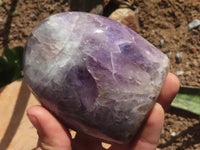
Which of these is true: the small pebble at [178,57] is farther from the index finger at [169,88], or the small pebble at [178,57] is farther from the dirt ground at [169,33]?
the index finger at [169,88]

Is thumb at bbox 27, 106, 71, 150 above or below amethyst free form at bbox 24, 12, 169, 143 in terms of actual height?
below

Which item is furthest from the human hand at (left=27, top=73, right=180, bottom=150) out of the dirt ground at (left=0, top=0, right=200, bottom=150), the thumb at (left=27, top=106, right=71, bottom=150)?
the dirt ground at (left=0, top=0, right=200, bottom=150)

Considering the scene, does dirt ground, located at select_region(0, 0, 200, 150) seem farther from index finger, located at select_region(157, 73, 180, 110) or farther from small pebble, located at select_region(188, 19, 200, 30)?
index finger, located at select_region(157, 73, 180, 110)

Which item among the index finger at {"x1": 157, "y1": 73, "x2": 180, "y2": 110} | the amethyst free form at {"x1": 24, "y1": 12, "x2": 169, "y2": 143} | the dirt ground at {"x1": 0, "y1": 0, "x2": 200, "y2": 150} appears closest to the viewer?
the amethyst free form at {"x1": 24, "y1": 12, "x2": 169, "y2": 143}

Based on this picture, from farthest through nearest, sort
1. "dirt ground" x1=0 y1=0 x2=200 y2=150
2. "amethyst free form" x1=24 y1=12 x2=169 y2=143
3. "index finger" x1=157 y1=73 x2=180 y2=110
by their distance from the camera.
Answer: "dirt ground" x1=0 y1=0 x2=200 y2=150 → "index finger" x1=157 y1=73 x2=180 y2=110 → "amethyst free form" x1=24 y1=12 x2=169 y2=143

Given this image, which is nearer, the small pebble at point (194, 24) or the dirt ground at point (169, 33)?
the dirt ground at point (169, 33)

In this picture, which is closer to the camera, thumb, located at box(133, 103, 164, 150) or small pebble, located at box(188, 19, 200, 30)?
thumb, located at box(133, 103, 164, 150)

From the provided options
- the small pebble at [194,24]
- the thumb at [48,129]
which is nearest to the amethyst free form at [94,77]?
the thumb at [48,129]
